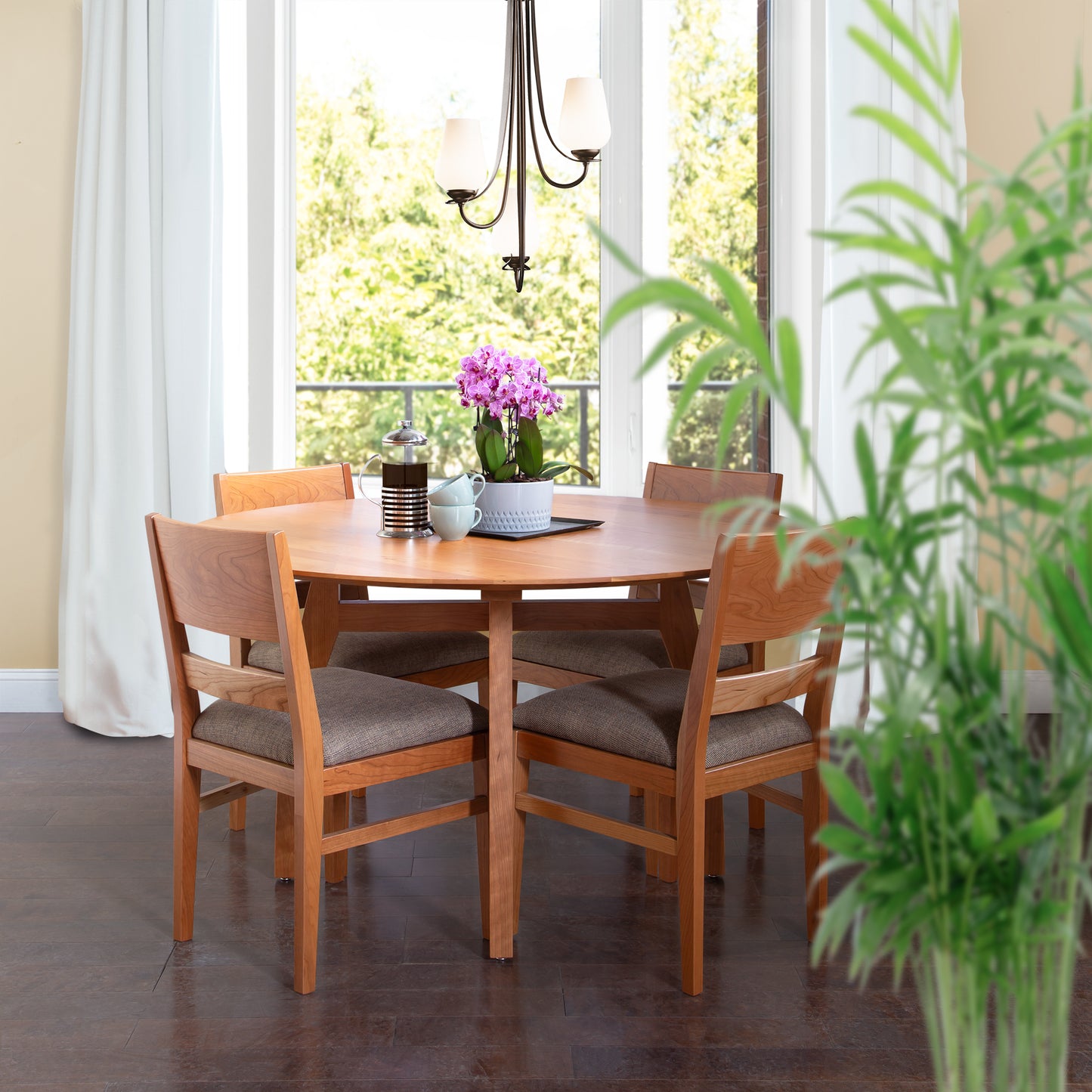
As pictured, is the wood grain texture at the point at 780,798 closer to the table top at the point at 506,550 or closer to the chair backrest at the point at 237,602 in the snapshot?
the table top at the point at 506,550

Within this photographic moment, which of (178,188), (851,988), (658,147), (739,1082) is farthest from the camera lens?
(658,147)

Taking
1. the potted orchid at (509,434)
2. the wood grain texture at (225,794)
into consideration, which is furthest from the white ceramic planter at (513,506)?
the wood grain texture at (225,794)

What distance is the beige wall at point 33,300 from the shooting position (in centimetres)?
361

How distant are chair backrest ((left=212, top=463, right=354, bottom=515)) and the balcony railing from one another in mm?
1021

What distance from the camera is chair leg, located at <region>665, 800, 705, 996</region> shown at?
202 centimetres

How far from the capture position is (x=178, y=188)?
3.49m

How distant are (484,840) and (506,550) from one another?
1.88ft

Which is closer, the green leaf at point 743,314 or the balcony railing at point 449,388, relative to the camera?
the green leaf at point 743,314

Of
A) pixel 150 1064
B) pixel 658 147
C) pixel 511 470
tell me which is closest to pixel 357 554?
pixel 511 470

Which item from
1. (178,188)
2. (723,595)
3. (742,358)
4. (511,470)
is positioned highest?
(178,188)

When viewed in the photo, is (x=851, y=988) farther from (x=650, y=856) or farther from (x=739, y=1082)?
(x=650, y=856)

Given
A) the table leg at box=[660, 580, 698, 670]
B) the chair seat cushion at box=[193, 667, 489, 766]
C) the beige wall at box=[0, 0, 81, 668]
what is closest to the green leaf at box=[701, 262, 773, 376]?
the chair seat cushion at box=[193, 667, 489, 766]

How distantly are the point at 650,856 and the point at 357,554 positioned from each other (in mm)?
969

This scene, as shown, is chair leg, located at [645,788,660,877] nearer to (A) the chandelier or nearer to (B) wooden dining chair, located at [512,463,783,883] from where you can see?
(B) wooden dining chair, located at [512,463,783,883]
